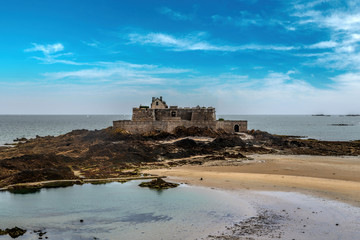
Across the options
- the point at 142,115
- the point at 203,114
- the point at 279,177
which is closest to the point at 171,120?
the point at 142,115

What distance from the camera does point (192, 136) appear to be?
141 feet

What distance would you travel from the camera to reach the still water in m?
11.6

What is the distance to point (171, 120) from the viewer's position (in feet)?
148

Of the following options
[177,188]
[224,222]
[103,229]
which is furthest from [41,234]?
[177,188]

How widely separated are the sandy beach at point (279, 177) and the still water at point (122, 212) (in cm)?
262

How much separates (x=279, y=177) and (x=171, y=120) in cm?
2572

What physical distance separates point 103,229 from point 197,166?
1494cm

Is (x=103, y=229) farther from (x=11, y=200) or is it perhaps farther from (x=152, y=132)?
(x=152, y=132)

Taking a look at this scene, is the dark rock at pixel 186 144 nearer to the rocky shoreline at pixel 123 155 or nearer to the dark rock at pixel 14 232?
the rocky shoreline at pixel 123 155

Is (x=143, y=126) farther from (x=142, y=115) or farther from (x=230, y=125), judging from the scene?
(x=230, y=125)

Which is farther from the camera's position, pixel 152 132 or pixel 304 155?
pixel 152 132

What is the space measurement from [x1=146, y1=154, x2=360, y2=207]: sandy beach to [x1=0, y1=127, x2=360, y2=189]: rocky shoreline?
2789 millimetres

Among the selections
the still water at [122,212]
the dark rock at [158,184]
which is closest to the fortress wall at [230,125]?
the dark rock at [158,184]

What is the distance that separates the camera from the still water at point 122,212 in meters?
11.6
